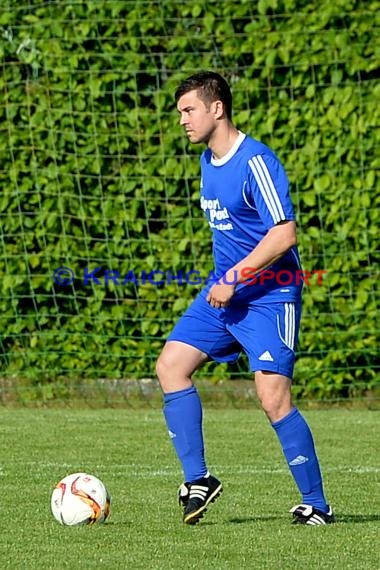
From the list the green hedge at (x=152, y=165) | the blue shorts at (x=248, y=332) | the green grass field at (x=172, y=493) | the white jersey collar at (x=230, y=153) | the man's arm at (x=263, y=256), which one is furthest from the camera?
the green hedge at (x=152, y=165)

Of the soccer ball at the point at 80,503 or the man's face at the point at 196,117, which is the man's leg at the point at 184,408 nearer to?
the soccer ball at the point at 80,503

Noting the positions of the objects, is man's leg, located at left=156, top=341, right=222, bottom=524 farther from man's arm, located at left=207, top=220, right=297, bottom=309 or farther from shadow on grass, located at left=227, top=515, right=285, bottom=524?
man's arm, located at left=207, top=220, right=297, bottom=309

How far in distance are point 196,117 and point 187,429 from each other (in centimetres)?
136

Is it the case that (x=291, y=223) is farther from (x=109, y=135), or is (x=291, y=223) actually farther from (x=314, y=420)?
(x=109, y=135)

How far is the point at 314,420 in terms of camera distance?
977 centimetres

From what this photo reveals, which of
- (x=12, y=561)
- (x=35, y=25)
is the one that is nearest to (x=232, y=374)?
(x=35, y=25)

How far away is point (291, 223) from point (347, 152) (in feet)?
16.4

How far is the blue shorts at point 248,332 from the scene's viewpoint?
18.7 ft

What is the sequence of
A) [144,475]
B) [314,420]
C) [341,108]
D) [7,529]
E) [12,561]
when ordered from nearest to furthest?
[12,561] → [7,529] → [144,475] → [314,420] → [341,108]

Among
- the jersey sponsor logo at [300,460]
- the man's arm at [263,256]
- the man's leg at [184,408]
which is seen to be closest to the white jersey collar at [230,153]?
the man's arm at [263,256]

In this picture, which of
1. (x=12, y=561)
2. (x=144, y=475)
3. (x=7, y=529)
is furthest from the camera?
(x=144, y=475)

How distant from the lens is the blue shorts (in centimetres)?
571

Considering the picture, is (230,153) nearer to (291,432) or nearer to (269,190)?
(269,190)

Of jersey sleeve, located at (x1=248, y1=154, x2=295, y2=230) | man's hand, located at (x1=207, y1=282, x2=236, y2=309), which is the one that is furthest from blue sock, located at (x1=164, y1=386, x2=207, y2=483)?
jersey sleeve, located at (x1=248, y1=154, x2=295, y2=230)
